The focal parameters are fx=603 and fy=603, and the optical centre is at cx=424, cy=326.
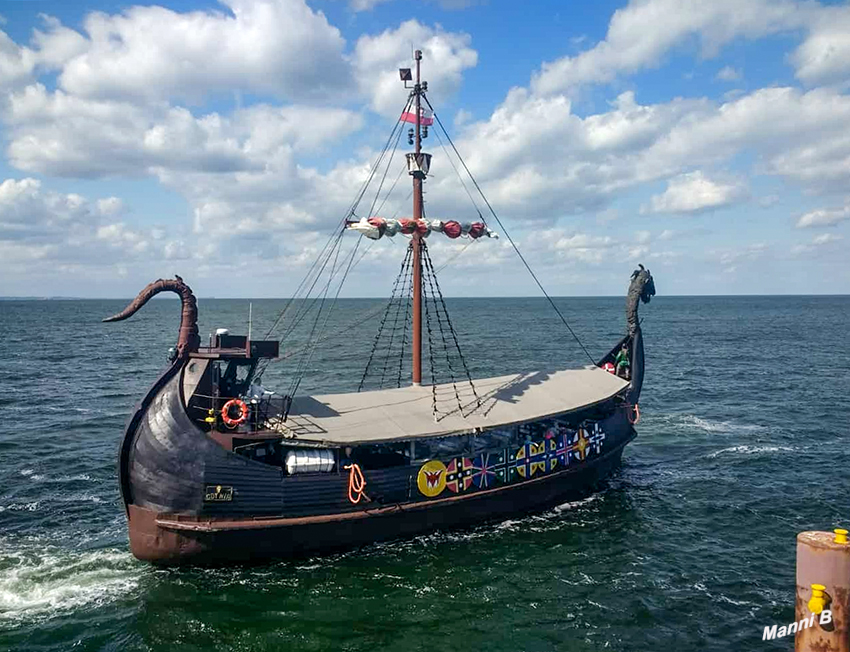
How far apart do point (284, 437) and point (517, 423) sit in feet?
30.3

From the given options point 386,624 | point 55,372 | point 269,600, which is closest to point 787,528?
point 386,624

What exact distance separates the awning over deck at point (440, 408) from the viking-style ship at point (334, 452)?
100 mm

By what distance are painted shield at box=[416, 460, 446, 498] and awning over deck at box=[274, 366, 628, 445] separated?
136 cm

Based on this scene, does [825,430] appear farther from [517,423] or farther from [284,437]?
[284,437]

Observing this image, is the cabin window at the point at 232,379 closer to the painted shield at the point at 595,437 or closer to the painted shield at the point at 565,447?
the painted shield at the point at 565,447

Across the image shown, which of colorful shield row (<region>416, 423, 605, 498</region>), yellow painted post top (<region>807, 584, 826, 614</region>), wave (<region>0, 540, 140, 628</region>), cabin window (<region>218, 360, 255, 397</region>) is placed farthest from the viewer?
cabin window (<region>218, 360, 255, 397</region>)

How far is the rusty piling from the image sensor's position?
1148 centimetres

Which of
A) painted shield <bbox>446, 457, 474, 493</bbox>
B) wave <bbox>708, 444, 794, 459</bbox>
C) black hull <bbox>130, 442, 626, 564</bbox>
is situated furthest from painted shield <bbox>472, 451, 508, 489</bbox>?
wave <bbox>708, 444, 794, 459</bbox>

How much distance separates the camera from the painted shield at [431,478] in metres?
22.9

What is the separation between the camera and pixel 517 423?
24391 millimetres

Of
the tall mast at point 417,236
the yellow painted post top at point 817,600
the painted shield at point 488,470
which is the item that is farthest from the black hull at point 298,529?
the yellow painted post top at point 817,600

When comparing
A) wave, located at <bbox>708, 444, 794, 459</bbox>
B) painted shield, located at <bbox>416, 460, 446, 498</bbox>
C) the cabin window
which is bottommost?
wave, located at <bbox>708, 444, 794, 459</bbox>

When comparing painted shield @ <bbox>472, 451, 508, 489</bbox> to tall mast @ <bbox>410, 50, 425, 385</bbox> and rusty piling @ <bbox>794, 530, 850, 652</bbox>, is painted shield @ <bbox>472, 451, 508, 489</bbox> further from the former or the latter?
rusty piling @ <bbox>794, 530, 850, 652</bbox>

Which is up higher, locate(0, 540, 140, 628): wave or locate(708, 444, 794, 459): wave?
locate(708, 444, 794, 459): wave
